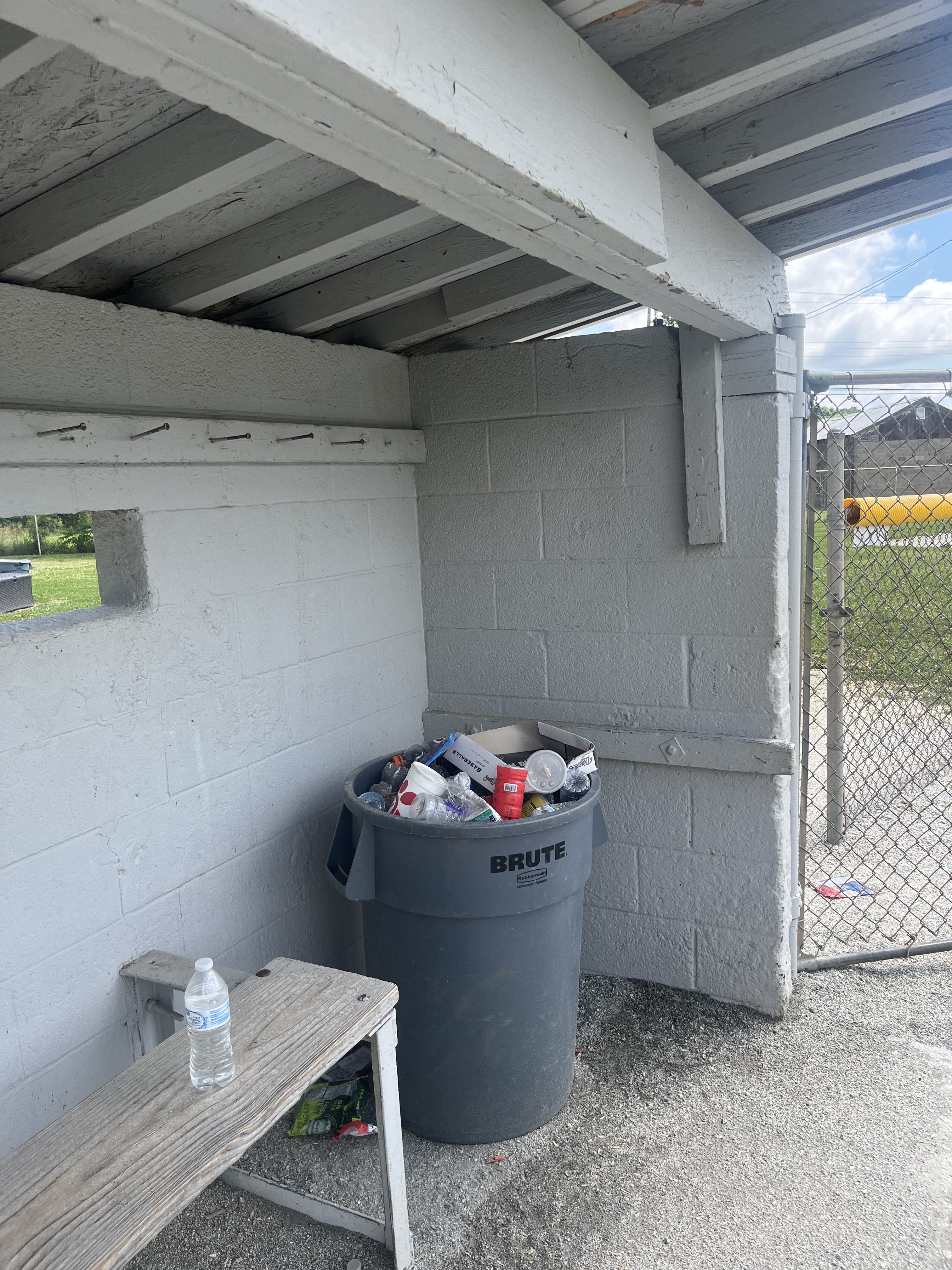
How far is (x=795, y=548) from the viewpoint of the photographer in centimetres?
331

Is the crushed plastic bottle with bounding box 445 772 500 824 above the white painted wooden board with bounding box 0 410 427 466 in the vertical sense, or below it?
below

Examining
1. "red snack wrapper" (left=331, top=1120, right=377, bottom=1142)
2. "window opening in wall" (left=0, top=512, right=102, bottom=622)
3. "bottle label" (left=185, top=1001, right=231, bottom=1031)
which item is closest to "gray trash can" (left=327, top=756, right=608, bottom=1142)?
"red snack wrapper" (left=331, top=1120, right=377, bottom=1142)

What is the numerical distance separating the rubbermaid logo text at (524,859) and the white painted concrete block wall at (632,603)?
85 cm

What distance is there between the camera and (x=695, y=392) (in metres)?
3.13

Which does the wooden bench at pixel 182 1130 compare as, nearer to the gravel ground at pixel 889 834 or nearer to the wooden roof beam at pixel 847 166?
the gravel ground at pixel 889 834

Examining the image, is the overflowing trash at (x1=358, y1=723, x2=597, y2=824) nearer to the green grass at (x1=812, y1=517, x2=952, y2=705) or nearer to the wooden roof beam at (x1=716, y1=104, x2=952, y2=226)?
the green grass at (x1=812, y1=517, x2=952, y2=705)

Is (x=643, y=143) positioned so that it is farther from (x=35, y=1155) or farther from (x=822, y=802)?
(x=822, y=802)

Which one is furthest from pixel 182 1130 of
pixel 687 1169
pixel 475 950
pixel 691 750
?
pixel 691 750

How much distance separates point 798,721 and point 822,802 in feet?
8.24

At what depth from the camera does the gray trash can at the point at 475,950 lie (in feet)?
8.48

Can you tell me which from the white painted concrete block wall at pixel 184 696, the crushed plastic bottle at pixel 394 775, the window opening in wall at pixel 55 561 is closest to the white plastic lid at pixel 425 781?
the crushed plastic bottle at pixel 394 775

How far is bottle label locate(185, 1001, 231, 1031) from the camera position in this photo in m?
1.87

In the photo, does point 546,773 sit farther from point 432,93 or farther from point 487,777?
point 432,93

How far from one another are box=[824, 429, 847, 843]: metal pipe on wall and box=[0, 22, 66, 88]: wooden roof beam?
314 centimetres
